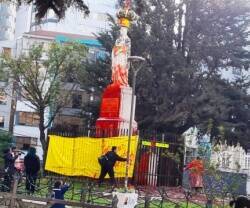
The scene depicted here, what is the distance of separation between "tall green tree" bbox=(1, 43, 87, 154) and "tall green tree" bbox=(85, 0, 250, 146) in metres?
3.44

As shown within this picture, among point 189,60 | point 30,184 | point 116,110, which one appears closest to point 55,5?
point 30,184

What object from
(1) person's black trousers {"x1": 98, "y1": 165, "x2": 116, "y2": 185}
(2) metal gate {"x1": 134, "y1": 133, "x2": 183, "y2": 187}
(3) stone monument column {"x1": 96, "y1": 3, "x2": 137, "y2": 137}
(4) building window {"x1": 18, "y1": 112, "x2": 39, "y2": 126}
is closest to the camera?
(1) person's black trousers {"x1": 98, "y1": 165, "x2": 116, "y2": 185}

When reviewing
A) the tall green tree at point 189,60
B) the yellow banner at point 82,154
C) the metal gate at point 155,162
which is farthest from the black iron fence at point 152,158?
the tall green tree at point 189,60

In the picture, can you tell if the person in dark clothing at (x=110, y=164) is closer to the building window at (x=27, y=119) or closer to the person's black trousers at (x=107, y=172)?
the person's black trousers at (x=107, y=172)

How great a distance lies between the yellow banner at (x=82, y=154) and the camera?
73.4ft

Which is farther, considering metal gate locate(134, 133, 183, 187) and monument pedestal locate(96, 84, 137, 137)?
monument pedestal locate(96, 84, 137, 137)

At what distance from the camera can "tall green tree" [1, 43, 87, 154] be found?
3978 cm

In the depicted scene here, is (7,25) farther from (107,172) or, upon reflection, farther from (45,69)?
(107,172)

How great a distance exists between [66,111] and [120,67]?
2945 cm

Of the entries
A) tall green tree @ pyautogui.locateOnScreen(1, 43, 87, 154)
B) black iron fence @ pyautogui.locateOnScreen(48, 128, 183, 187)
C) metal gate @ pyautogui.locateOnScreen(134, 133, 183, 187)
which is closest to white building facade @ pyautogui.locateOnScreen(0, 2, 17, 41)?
tall green tree @ pyautogui.locateOnScreen(1, 43, 87, 154)

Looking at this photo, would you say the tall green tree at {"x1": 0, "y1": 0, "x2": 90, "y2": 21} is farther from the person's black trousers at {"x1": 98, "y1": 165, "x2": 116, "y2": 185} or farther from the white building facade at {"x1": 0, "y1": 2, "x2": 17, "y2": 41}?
the white building facade at {"x1": 0, "y1": 2, "x2": 17, "y2": 41}

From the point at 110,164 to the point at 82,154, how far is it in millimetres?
3646

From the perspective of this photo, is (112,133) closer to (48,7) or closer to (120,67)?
(120,67)

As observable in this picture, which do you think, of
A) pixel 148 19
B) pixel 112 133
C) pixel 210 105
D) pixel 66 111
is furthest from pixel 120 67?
pixel 66 111
